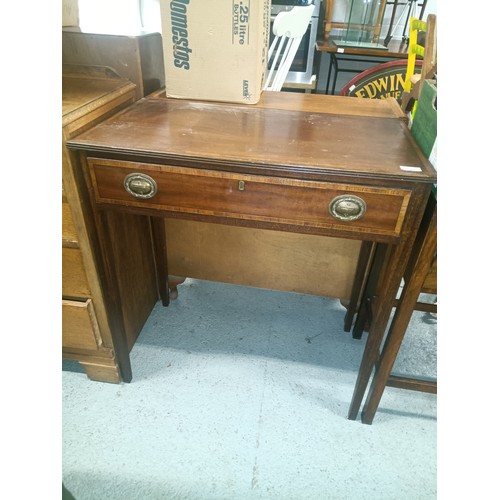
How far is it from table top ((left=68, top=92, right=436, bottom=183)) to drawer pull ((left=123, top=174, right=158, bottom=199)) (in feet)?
0.19

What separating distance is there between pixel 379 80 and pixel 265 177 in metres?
1.38

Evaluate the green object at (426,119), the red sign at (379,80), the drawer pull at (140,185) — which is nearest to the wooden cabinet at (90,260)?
the drawer pull at (140,185)

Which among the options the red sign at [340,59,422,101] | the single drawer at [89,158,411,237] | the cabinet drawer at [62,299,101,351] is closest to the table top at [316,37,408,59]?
the red sign at [340,59,422,101]

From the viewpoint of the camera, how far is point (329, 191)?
736 mm

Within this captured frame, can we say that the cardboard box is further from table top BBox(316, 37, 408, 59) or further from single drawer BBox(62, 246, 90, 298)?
table top BBox(316, 37, 408, 59)

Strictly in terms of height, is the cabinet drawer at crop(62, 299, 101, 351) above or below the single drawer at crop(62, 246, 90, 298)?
below

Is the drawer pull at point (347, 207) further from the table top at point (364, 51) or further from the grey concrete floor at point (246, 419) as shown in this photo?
the table top at point (364, 51)

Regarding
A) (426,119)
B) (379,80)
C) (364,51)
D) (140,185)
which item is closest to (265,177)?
(140,185)

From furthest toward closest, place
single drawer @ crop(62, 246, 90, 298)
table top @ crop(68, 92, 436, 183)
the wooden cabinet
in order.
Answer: single drawer @ crop(62, 246, 90, 298)
the wooden cabinet
table top @ crop(68, 92, 436, 183)

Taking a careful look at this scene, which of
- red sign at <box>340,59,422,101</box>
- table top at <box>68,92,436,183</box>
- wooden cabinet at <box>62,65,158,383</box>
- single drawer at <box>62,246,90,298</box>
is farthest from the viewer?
red sign at <box>340,59,422,101</box>

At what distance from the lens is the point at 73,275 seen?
981 mm

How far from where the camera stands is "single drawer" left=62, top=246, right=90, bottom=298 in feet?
3.10

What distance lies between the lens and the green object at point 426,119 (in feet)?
2.45
